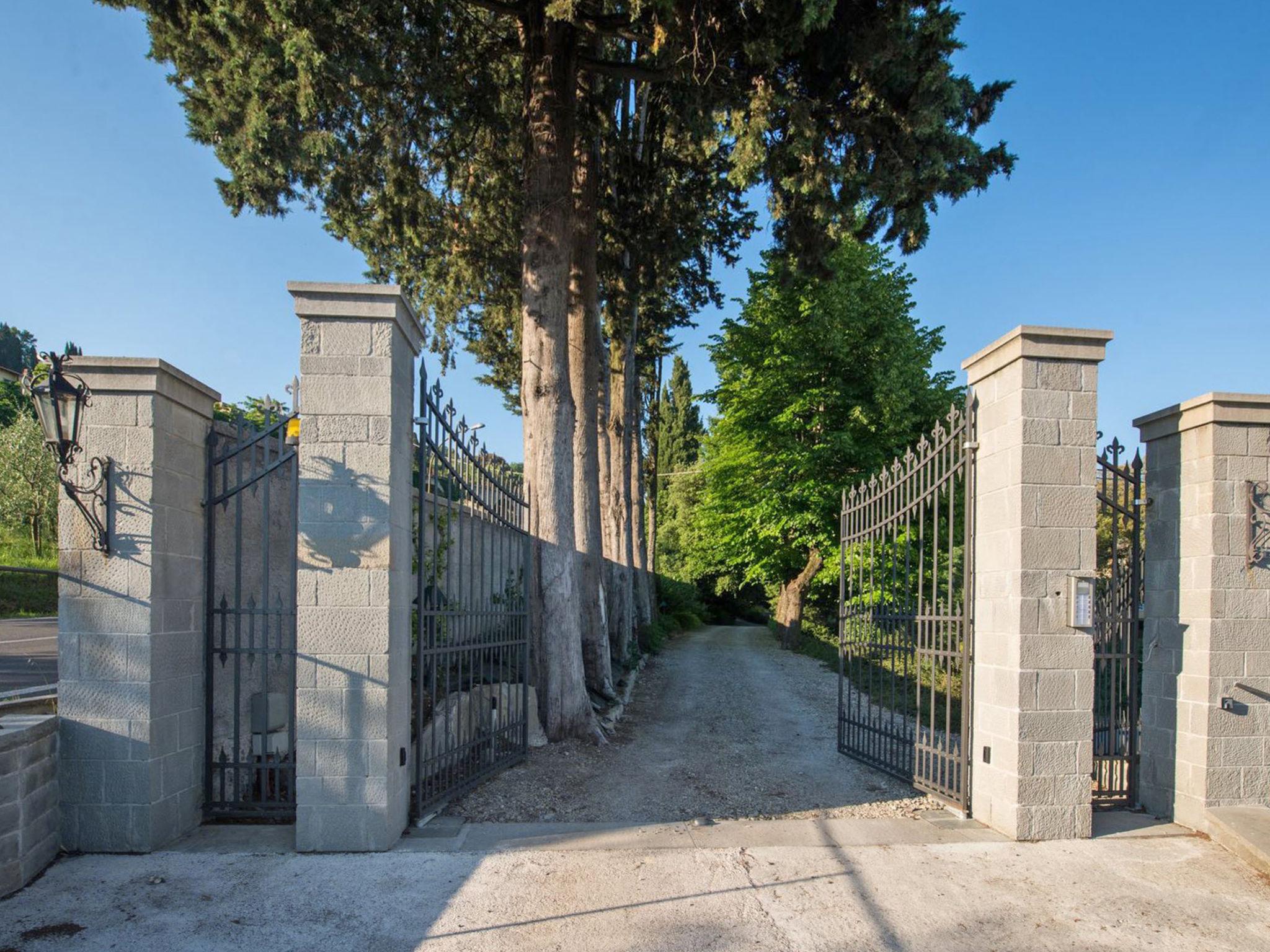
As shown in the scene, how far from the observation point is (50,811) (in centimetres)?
437

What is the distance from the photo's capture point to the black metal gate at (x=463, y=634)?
540cm

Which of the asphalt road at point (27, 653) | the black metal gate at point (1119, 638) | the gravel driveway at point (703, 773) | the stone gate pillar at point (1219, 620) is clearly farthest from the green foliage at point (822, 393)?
the asphalt road at point (27, 653)

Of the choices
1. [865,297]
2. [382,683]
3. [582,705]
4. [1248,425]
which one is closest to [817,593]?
[865,297]

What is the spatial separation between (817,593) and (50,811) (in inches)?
812

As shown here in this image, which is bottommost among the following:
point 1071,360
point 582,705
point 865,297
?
point 582,705

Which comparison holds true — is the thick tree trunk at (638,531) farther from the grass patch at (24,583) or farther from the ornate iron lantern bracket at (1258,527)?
the ornate iron lantern bracket at (1258,527)

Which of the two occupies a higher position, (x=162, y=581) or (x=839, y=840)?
(x=162, y=581)

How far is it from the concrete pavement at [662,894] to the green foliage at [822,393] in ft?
40.0

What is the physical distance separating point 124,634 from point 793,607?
18.9 m

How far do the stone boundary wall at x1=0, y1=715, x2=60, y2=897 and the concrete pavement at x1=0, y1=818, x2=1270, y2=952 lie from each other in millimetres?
136

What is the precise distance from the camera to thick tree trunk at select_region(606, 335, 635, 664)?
629 inches

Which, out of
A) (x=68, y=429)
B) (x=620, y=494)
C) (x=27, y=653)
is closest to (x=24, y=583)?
(x=27, y=653)

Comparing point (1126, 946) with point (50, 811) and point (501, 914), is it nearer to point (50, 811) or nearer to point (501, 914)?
point (501, 914)

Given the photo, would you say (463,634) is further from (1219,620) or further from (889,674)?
(889,674)
